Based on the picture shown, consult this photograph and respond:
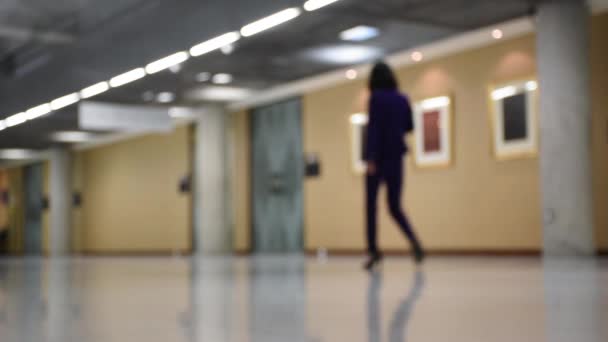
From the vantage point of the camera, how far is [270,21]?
38.9 feet

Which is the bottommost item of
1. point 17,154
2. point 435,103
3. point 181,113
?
point 17,154

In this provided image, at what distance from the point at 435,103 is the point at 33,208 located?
90.0 feet

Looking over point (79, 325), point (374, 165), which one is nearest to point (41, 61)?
point (374, 165)

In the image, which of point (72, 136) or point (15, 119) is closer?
point (15, 119)

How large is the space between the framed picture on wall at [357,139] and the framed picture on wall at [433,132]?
5.65ft

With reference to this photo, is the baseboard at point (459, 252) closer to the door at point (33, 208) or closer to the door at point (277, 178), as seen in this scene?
the door at point (277, 178)

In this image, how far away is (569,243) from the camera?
11.0 metres

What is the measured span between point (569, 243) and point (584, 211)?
0.50 metres

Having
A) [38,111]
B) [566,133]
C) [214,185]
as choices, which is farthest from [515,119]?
[38,111]

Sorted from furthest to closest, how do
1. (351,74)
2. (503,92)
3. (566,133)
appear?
(351,74)
(503,92)
(566,133)

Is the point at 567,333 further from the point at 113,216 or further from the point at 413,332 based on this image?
the point at 113,216

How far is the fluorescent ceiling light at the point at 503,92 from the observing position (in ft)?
45.9

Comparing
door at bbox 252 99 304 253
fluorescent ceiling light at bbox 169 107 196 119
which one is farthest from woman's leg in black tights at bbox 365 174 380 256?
fluorescent ceiling light at bbox 169 107 196 119

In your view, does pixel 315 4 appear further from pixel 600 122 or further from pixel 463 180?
pixel 463 180
